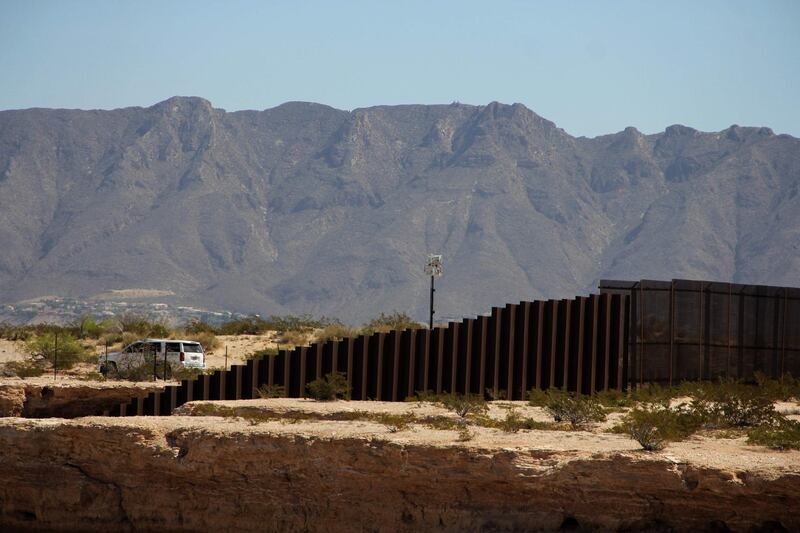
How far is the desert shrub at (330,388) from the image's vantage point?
68.1 feet

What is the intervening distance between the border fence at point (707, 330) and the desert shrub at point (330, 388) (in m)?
5.34

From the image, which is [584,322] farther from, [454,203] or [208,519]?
[454,203]

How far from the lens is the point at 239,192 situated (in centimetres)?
16012

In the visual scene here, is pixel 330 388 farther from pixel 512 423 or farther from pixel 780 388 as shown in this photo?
pixel 780 388

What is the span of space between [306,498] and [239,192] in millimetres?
145944

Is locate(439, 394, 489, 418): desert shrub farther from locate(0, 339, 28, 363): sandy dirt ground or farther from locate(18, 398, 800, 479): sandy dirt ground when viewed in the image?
locate(0, 339, 28, 363): sandy dirt ground

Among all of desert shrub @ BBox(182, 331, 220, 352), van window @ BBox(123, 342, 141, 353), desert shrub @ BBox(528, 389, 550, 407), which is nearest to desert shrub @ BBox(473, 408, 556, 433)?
desert shrub @ BBox(528, 389, 550, 407)

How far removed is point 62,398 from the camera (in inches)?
953

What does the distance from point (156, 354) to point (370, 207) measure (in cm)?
12622

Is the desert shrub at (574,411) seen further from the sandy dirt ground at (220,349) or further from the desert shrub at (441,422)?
the sandy dirt ground at (220,349)

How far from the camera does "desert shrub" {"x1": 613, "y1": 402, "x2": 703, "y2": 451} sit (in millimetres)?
14969

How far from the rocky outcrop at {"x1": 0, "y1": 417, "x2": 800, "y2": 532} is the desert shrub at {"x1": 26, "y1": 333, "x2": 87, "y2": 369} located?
16945 mm

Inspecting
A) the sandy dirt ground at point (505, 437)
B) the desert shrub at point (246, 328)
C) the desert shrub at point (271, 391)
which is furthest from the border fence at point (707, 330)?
the desert shrub at point (246, 328)

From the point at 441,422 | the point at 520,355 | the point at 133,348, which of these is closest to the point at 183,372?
the point at 133,348
